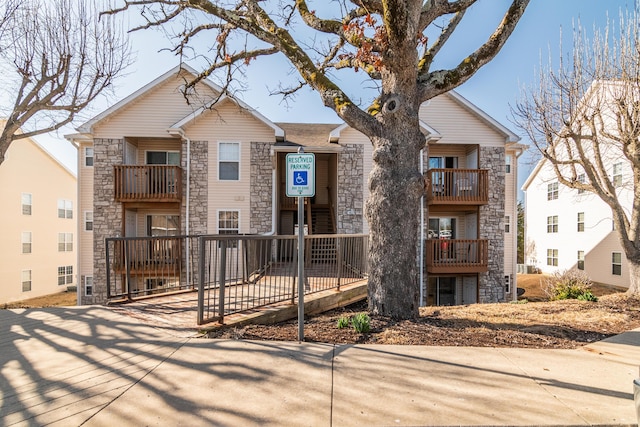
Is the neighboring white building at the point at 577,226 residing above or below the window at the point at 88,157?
below

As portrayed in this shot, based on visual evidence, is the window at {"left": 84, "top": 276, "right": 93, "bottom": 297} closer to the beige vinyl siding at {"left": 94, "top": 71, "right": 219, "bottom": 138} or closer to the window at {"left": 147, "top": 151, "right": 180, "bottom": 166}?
the window at {"left": 147, "top": 151, "right": 180, "bottom": 166}

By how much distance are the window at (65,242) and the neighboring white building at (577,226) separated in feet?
94.0

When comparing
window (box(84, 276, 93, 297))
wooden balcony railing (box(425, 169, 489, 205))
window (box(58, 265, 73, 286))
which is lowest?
window (box(58, 265, 73, 286))

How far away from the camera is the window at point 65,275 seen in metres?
21.8

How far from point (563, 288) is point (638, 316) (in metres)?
3.01

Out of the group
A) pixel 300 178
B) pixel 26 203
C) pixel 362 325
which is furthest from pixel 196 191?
pixel 26 203

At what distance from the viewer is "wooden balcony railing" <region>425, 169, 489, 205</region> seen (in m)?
12.9

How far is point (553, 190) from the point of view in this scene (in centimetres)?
2319

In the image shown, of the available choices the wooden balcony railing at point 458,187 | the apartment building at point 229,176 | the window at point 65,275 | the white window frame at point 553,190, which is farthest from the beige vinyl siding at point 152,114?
the white window frame at point 553,190

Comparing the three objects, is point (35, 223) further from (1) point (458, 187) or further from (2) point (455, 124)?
(2) point (455, 124)

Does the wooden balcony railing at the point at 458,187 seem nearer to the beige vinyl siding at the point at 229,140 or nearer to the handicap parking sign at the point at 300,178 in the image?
the beige vinyl siding at the point at 229,140

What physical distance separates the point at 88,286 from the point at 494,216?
16.8m

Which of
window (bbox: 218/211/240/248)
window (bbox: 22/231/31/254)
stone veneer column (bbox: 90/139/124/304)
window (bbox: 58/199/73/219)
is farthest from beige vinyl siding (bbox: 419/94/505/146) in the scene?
window (bbox: 58/199/73/219)

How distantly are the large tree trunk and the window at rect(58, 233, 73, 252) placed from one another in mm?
24318
